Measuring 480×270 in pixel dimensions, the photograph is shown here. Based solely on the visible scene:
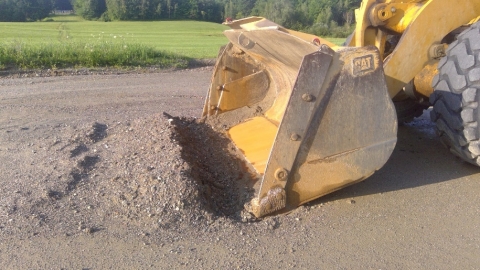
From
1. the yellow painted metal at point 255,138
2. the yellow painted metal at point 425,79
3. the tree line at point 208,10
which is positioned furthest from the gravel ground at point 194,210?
the tree line at point 208,10

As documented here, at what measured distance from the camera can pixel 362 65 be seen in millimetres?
3568

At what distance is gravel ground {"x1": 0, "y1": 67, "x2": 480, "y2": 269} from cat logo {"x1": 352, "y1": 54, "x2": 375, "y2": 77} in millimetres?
1050

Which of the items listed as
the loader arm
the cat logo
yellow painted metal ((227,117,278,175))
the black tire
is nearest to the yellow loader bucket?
the cat logo

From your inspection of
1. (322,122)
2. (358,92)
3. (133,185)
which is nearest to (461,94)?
(358,92)

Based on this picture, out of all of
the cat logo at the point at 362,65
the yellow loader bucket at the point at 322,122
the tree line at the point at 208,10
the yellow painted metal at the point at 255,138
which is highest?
the cat logo at the point at 362,65

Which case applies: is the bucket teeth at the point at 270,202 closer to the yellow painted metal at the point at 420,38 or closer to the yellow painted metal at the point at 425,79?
the yellow painted metal at the point at 420,38

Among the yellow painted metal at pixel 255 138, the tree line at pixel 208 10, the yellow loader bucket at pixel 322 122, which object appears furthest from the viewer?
the tree line at pixel 208 10

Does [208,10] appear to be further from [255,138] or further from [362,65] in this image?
[362,65]

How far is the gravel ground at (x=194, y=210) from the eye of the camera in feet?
10.4

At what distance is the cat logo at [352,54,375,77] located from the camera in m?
3.56

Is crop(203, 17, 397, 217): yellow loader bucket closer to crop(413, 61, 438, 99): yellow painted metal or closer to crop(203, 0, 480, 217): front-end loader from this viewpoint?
crop(203, 0, 480, 217): front-end loader

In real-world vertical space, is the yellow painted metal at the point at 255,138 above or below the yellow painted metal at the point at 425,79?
below

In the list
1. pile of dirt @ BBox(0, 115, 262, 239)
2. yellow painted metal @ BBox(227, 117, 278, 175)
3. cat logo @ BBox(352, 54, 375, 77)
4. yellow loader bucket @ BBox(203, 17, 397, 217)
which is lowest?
pile of dirt @ BBox(0, 115, 262, 239)

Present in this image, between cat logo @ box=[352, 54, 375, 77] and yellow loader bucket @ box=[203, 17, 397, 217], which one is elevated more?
cat logo @ box=[352, 54, 375, 77]
